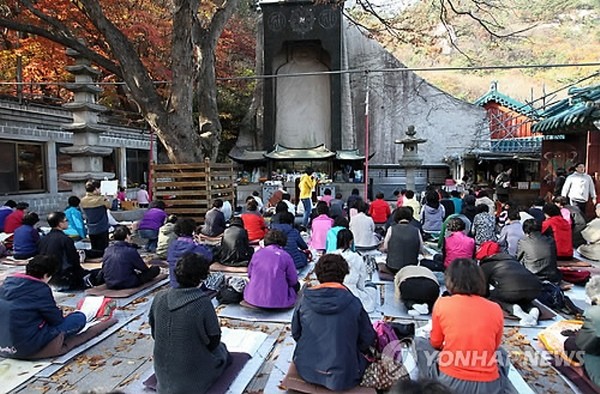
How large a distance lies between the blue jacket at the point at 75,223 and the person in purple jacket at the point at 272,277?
16.9ft

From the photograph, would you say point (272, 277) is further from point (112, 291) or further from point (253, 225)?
point (253, 225)

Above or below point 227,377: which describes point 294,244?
above

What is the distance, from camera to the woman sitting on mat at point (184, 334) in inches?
127

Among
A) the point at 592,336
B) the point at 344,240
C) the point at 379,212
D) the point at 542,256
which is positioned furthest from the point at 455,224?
the point at 379,212

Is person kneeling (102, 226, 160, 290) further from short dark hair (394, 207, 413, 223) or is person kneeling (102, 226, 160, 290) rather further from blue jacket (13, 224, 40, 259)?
short dark hair (394, 207, 413, 223)

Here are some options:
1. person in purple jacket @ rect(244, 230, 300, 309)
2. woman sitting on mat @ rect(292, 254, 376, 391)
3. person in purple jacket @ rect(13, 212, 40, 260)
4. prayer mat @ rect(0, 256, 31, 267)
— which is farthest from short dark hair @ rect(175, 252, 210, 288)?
prayer mat @ rect(0, 256, 31, 267)

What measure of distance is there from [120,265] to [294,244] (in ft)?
8.73

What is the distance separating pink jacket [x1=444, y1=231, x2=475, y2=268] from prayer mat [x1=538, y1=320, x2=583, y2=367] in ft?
5.08

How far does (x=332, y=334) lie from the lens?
3.19 m

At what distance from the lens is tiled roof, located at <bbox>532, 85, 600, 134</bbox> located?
1037 centimetres

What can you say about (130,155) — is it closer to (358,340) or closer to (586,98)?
(586,98)

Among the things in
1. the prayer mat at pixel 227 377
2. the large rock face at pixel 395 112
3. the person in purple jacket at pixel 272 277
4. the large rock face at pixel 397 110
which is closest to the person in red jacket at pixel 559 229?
the person in purple jacket at pixel 272 277

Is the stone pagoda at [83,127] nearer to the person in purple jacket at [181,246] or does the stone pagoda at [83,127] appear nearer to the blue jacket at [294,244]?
the person in purple jacket at [181,246]

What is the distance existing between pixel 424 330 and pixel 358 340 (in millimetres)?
1196
